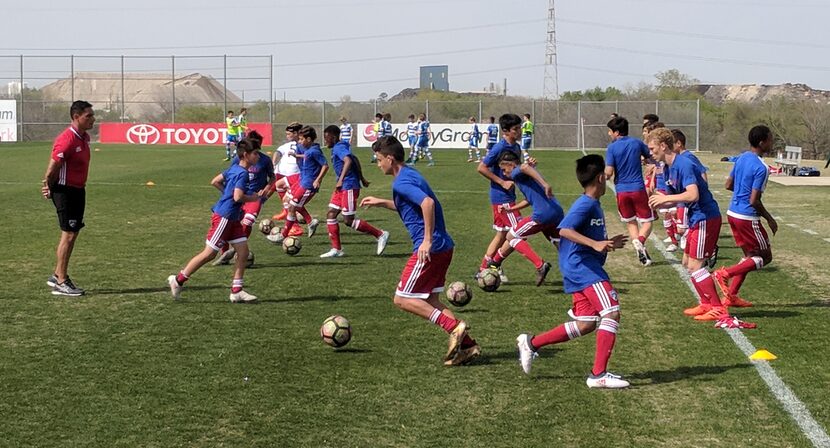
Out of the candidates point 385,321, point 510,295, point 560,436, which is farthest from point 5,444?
point 510,295

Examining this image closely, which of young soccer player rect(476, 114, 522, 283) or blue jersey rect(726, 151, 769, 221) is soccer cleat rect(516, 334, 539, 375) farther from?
young soccer player rect(476, 114, 522, 283)

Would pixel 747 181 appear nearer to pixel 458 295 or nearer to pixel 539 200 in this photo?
pixel 539 200

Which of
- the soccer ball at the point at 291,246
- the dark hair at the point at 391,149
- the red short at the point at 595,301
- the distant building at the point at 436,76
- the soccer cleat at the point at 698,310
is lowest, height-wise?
the soccer cleat at the point at 698,310

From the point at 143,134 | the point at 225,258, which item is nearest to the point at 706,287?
the point at 225,258

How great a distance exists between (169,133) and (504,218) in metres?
45.3

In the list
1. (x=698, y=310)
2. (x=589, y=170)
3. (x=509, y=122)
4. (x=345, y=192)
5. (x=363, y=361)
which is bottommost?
(x=363, y=361)

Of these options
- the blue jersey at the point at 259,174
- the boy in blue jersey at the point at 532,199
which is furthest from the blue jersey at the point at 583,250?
the blue jersey at the point at 259,174

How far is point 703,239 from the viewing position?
30.9ft

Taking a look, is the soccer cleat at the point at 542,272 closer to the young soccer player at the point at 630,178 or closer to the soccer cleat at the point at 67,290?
the young soccer player at the point at 630,178

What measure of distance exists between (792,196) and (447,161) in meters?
17.7

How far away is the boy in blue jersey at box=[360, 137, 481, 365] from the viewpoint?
7434mm

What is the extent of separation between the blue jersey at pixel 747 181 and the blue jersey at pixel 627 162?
2.56 m

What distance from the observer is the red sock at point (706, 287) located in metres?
9.21

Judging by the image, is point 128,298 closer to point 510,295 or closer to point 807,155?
point 510,295
